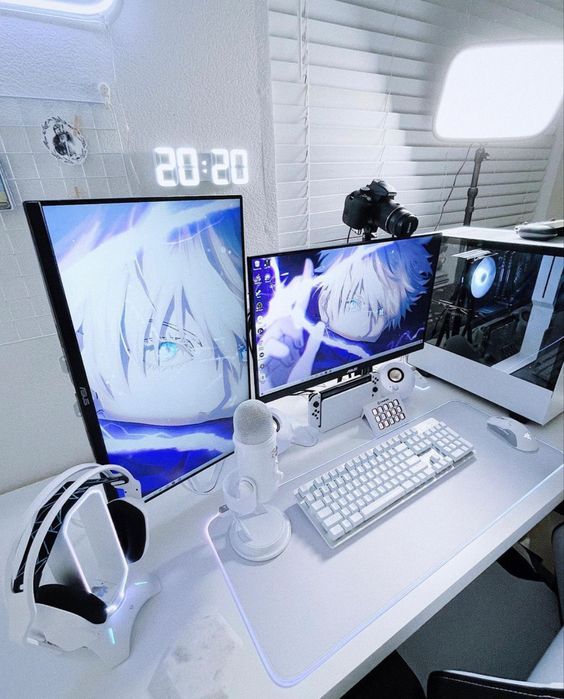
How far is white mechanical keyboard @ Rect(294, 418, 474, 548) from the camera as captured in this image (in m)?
0.66

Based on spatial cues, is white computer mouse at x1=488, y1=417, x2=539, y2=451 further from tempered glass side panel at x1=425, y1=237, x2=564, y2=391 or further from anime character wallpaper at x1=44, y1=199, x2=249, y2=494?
anime character wallpaper at x1=44, y1=199, x2=249, y2=494

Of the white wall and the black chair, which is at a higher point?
the white wall

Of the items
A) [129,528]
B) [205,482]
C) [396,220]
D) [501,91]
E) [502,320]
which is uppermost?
[501,91]

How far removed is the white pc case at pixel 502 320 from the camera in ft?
2.89

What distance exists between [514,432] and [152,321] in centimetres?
91

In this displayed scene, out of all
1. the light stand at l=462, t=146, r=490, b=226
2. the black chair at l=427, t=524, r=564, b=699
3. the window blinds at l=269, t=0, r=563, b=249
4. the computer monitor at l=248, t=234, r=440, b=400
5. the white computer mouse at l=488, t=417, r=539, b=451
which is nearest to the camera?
the black chair at l=427, t=524, r=564, b=699

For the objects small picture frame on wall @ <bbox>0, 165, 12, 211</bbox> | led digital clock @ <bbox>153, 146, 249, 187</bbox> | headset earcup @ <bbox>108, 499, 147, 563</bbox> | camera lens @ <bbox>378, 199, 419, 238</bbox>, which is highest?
led digital clock @ <bbox>153, 146, 249, 187</bbox>

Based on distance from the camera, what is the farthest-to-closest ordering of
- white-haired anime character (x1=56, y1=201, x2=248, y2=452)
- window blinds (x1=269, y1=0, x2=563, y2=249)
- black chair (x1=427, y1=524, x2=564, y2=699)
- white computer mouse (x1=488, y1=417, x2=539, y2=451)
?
window blinds (x1=269, y1=0, x2=563, y2=249) < white computer mouse (x1=488, y1=417, x2=539, y2=451) < white-haired anime character (x1=56, y1=201, x2=248, y2=452) < black chair (x1=427, y1=524, x2=564, y2=699)

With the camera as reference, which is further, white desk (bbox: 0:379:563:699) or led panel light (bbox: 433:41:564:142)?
led panel light (bbox: 433:41:564:142)

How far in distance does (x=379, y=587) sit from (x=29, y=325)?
885 mm

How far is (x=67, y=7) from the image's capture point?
1.99 ft

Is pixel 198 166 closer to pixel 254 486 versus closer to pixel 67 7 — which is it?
pixel 67 7

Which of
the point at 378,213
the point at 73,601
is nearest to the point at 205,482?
the point at 73,601

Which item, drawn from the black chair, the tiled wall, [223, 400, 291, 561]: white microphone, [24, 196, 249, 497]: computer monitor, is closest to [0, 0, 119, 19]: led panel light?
the tiled wall
